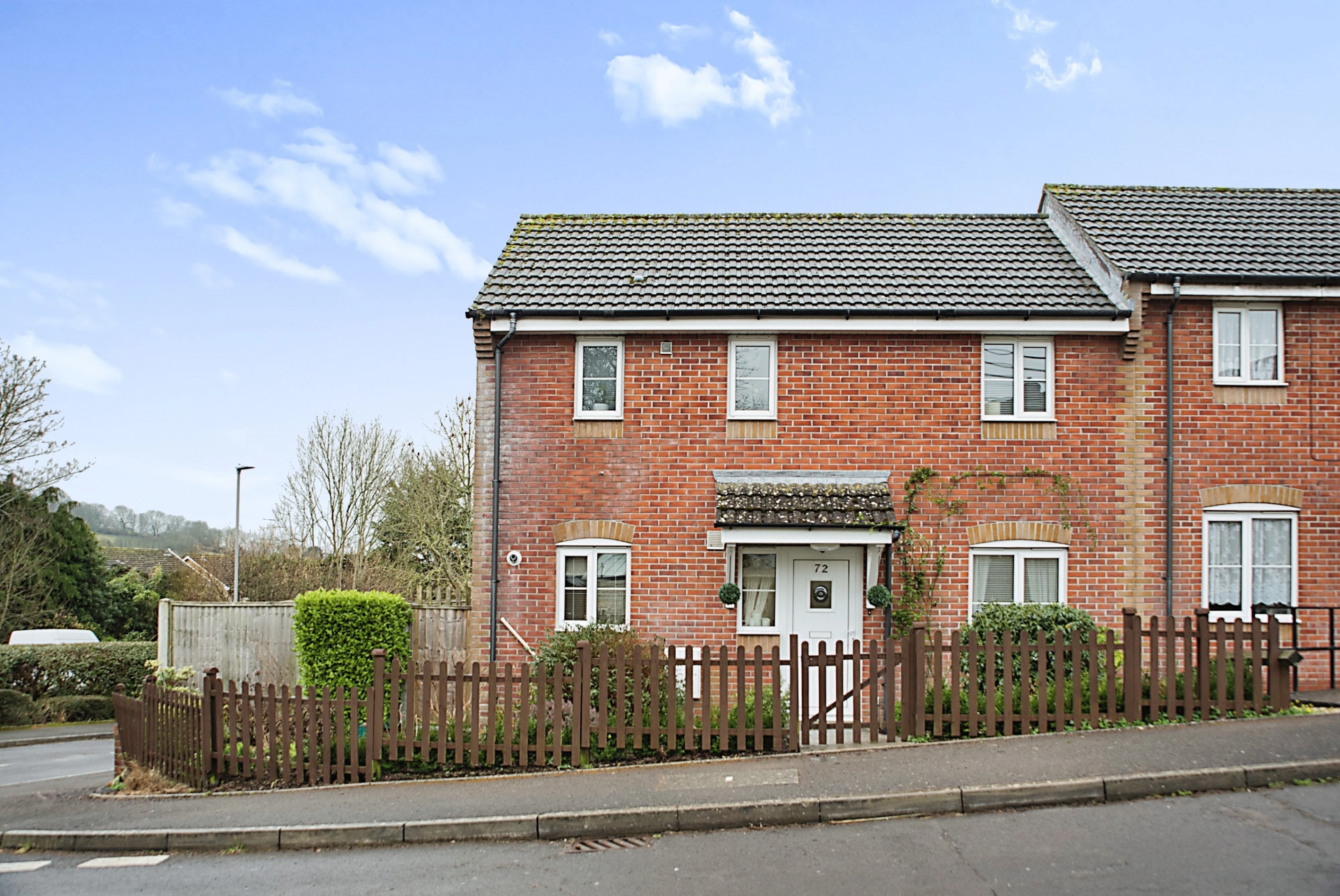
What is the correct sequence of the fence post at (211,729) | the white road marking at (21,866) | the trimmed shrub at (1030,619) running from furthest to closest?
the trimmed shrub at (1030,619) < the fence post at (211,729) < the white road marking at (21,866)

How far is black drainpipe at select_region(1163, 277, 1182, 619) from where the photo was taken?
13.2 m

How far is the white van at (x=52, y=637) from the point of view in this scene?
24625mm

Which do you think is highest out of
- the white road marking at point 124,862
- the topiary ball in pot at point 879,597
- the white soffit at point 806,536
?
the white soffit at point 806,536

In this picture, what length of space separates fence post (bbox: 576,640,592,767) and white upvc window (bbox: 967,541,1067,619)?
574 cm

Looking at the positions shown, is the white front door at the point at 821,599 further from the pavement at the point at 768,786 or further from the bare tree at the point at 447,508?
the bare tree at the point at 447,508

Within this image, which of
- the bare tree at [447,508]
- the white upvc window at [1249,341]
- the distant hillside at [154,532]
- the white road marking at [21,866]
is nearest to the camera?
the white road marking at [21,866]

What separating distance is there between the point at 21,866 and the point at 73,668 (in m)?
18.0

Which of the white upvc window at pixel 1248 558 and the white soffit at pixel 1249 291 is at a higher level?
the white soffit at pixel 1249 291

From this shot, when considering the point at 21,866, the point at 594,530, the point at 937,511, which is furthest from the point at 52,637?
the point at 937,511

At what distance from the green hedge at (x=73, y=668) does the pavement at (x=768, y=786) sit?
50.5ft

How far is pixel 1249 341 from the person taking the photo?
44.9ft

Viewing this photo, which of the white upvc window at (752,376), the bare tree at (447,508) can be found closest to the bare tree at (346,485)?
the bare tree at (447,508)

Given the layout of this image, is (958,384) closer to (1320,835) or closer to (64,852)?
(1320,835)

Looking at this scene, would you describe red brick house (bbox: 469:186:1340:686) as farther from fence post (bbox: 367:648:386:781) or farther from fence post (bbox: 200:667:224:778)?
fence post (bbox: 200:667:224:778)
